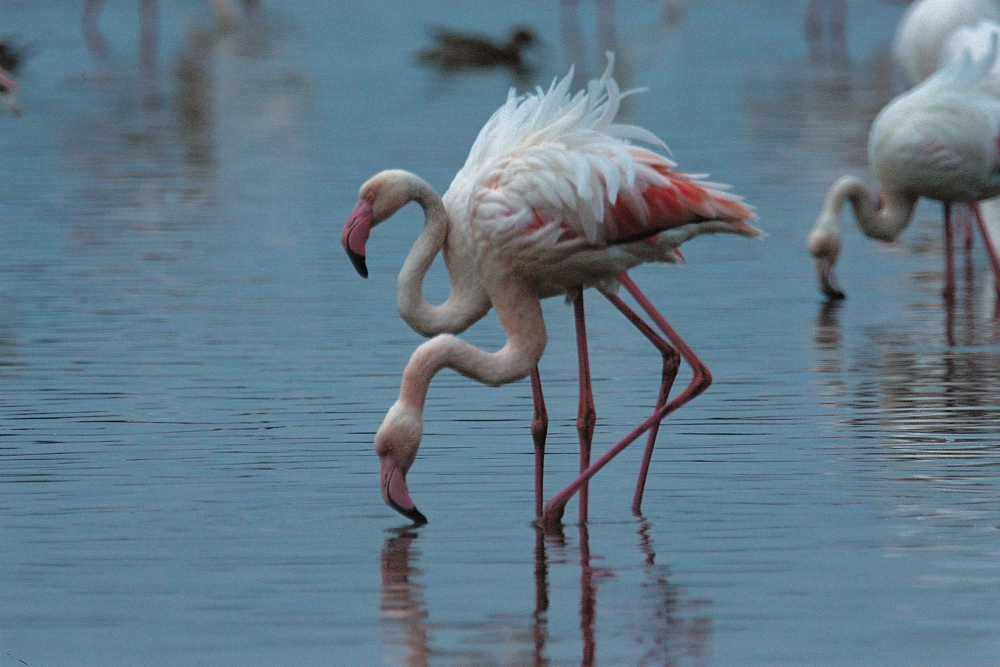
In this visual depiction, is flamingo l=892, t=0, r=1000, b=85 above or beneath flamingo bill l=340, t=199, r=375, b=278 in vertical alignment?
beneath

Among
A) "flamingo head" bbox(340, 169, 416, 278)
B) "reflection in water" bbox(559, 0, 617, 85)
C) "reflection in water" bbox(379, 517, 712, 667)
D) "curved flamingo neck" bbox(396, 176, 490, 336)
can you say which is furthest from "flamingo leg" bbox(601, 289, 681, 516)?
"reflection in water" bbox(559, 0, 617, 85)

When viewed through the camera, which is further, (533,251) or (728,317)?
(728,317)

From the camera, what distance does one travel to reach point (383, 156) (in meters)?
16.8

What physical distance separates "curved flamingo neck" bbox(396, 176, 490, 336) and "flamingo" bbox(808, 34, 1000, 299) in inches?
181

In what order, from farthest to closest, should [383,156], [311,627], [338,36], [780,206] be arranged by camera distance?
[338,36], [383,156], [780,206], [311,627]

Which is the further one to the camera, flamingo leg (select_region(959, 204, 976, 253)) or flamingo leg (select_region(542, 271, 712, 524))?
flamingo leg (select_region(959, 204, 976, 253))

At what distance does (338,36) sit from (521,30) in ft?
27.9

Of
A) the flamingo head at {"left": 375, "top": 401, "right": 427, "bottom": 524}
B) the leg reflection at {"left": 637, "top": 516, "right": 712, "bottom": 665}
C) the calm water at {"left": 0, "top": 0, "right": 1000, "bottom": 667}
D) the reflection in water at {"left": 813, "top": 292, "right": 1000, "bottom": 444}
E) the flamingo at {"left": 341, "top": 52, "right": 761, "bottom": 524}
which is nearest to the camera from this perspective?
the leg reflection at {"left": 637, "top": 516, "right": 712, "bottom": 665}

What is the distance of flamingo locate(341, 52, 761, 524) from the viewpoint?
6336 millimetres

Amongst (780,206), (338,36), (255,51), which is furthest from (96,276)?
(338,36)

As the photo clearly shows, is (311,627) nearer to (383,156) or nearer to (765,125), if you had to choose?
(383,156)

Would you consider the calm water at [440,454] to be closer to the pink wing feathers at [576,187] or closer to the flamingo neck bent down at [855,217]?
the flamingo neck bent down at [855,217]

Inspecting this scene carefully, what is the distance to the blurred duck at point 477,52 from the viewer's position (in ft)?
94.7

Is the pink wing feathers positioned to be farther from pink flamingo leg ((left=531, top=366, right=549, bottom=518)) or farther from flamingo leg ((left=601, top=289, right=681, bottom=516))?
pink flamingo leg ((left=531, top=366, right=549, bottom=518))
